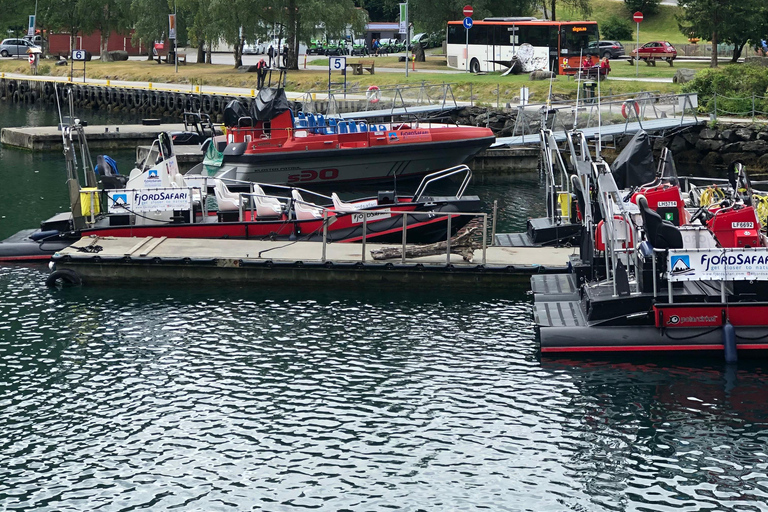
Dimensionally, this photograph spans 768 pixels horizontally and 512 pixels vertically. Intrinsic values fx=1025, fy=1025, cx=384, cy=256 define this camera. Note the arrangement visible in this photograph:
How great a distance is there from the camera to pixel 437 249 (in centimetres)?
1997

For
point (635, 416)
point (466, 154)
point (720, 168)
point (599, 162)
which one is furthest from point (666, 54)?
point (635, 416)

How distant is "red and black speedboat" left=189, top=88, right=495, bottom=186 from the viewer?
99.2 feet

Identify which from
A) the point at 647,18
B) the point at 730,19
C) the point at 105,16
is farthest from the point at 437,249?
the point at 105,16

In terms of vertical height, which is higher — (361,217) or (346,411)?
(361,217)

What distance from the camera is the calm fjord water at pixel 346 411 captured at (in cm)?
1189

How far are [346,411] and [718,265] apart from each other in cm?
580

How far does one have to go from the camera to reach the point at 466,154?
32.5 meters

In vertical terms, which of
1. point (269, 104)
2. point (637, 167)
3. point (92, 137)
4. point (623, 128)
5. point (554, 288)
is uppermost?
point (269, 104)

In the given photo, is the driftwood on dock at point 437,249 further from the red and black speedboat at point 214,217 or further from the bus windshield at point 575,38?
the bus windshield at point 575,38

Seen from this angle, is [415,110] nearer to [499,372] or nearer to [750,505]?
[499,372]

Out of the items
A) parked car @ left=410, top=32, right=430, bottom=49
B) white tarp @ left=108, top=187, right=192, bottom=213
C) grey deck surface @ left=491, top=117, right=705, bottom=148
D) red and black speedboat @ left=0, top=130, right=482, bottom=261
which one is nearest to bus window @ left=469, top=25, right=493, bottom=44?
parked car @ left=410, top=32, right=430, bottom=49

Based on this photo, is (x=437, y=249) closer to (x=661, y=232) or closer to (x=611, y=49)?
(x=661, y=232)

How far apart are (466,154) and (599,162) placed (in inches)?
617

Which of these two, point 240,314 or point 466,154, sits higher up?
point 466,154
